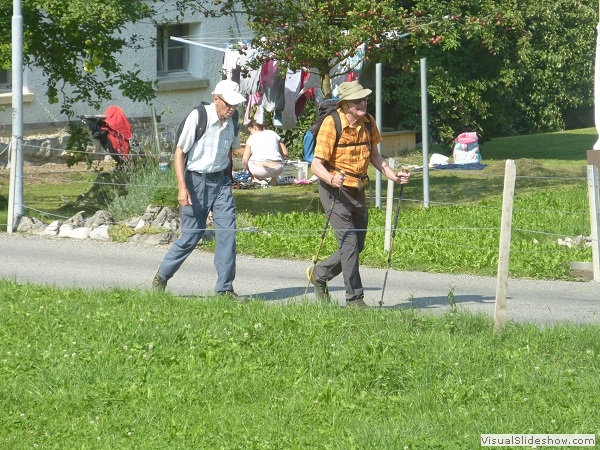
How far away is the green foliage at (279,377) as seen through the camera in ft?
20.2

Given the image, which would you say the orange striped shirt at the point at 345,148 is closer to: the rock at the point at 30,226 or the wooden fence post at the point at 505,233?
the wooden fence post at the point at 505,233

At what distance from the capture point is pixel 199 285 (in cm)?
1114

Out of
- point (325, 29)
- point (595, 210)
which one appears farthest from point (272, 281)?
point (325, 29)

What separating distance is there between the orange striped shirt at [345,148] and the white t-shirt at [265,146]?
7.52 meters

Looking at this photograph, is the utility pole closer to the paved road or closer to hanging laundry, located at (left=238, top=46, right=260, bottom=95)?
the paved road

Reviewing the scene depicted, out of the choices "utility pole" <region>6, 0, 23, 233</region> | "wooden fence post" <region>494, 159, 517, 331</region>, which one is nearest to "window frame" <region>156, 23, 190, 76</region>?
"utility pole" <region>6, 0, 23, 233</region>

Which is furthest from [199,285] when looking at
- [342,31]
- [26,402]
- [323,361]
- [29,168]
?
[29,168]

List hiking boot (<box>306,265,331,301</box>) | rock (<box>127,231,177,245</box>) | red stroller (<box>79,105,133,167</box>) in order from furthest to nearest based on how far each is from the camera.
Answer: red stroller (<box>79,105,133,167</box>), rock (<box>127,231,177,245</box>), hiking boot (<box>306,265,331,301</box>)

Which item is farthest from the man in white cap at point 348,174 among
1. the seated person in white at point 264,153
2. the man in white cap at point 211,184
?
the seated person in white at point 264,153

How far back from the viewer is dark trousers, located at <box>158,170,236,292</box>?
32.2 ft

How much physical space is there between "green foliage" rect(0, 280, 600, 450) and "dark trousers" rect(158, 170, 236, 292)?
27.5 inches

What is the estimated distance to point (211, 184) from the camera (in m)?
9.88

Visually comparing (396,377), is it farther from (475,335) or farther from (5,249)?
(5,249)

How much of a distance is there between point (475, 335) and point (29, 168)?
1414 centimetres
